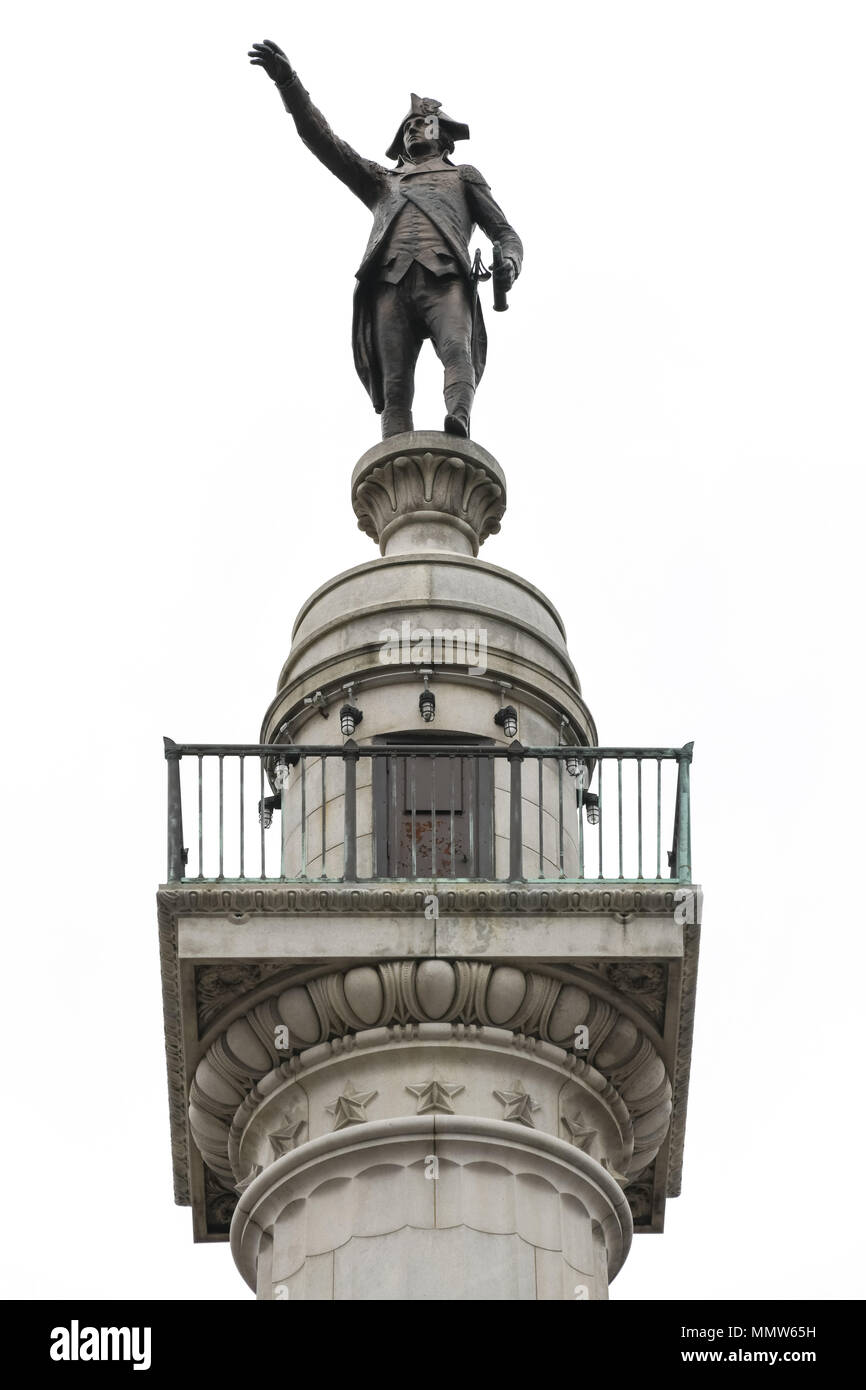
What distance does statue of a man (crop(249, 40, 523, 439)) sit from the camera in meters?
28.7

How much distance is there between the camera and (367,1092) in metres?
21.7

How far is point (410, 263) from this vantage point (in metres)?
28.9

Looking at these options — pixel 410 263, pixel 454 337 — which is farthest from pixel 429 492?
pixel 410 263

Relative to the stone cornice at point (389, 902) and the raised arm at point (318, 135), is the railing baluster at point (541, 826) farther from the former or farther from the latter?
the raised arm at point (318, 135)

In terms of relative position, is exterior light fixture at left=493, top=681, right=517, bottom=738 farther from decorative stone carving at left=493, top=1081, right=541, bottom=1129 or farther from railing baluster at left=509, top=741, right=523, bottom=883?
decorative stone carving at left=493, top=1081, right=541, bottom=1129

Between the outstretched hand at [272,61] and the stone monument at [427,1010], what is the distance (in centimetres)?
775

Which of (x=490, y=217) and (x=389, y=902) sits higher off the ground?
(x=490, y=217)

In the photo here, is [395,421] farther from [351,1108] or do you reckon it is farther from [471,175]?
[351,1108]

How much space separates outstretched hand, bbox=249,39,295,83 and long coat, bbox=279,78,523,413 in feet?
0.39

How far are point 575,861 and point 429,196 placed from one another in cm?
842

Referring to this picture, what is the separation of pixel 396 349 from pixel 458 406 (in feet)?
4.17

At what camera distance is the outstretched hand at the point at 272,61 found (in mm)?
29141

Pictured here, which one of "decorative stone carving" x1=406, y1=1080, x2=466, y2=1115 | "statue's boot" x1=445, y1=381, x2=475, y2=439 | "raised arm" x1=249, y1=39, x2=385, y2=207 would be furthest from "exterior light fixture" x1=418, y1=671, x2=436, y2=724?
"raised arm" x1=249, y1=39, x2=385, y2=207
